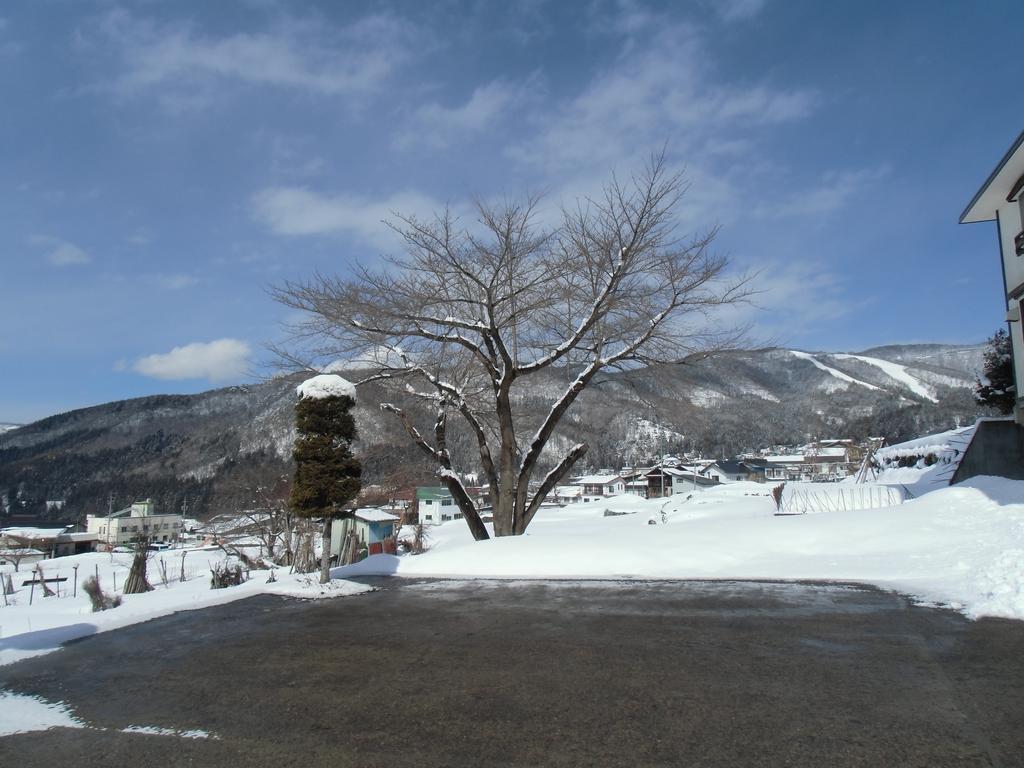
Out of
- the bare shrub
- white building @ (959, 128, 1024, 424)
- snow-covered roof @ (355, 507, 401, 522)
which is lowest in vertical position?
snow-covered roof @ (355, 507, 401, 522)

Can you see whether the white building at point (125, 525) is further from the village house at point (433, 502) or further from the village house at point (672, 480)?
the village house at point (672, 480)

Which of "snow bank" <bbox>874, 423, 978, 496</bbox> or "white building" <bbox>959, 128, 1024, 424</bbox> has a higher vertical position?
"white building" <bbox>959, 128, 1024, 424</bbox>

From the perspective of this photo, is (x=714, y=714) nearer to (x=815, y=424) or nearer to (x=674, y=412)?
(x=674, y=412)

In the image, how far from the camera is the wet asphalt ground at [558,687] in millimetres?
3344

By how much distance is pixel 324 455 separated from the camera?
9500 millimetres

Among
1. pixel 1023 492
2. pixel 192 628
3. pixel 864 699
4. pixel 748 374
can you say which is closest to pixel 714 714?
pixel 864 699

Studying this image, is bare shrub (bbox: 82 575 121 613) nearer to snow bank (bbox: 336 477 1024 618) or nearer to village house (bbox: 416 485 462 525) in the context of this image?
snow bank (bbox: 336 477 1024 618)

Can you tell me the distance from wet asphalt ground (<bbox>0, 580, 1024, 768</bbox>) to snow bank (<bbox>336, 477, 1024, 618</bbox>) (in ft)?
4.18

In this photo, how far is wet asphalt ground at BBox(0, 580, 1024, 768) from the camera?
3.34 meters

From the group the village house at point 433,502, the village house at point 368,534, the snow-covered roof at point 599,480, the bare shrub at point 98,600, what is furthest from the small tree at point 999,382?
the snow-covered roof at point 599,480

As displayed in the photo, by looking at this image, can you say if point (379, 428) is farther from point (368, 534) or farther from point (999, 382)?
point (368, 534)

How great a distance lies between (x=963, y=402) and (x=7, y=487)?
183655 mm

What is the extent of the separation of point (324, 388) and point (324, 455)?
100cm

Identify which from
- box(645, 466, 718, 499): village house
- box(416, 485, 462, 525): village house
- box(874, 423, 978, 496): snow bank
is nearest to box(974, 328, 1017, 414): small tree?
box(874, 423, 978, 496): snow bank
